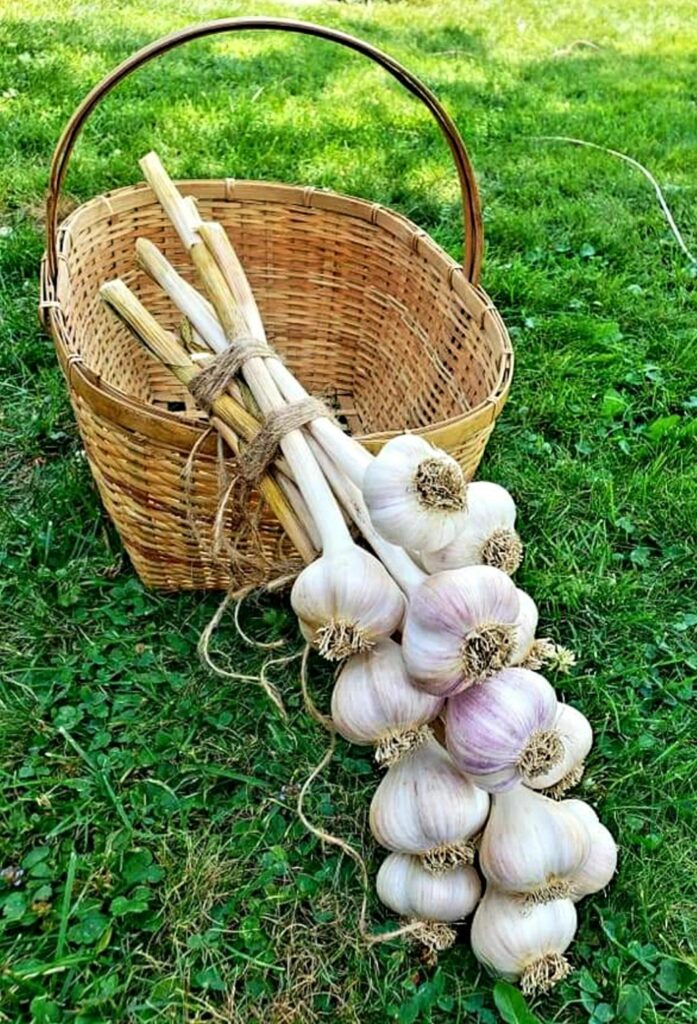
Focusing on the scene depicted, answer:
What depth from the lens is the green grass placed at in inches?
41.0

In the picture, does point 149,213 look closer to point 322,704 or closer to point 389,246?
point 389,246

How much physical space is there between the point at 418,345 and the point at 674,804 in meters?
0.89

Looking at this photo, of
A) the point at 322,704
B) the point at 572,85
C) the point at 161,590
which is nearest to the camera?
the point at 322,704

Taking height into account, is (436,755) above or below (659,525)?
above

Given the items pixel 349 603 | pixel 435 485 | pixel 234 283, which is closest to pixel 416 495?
pixel 435 485

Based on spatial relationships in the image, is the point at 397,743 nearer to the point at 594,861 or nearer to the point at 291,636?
the point at 594,861

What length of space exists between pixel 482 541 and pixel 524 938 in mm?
418

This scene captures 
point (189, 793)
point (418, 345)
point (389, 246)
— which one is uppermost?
point (389, 246)

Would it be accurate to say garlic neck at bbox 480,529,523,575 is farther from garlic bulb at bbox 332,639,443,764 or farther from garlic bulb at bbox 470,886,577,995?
garlic bulb at bbox 470,886,577,995

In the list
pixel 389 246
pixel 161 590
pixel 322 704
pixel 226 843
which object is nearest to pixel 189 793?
pixel 226 843

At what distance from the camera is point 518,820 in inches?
39.4

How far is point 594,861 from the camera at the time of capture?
3.50 feet

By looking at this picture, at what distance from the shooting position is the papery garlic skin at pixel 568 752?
107cm

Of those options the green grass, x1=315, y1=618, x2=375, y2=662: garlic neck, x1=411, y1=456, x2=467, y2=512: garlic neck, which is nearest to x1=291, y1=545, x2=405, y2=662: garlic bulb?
x1=315, y1=618, x2=375, y2=662: garlic neck
